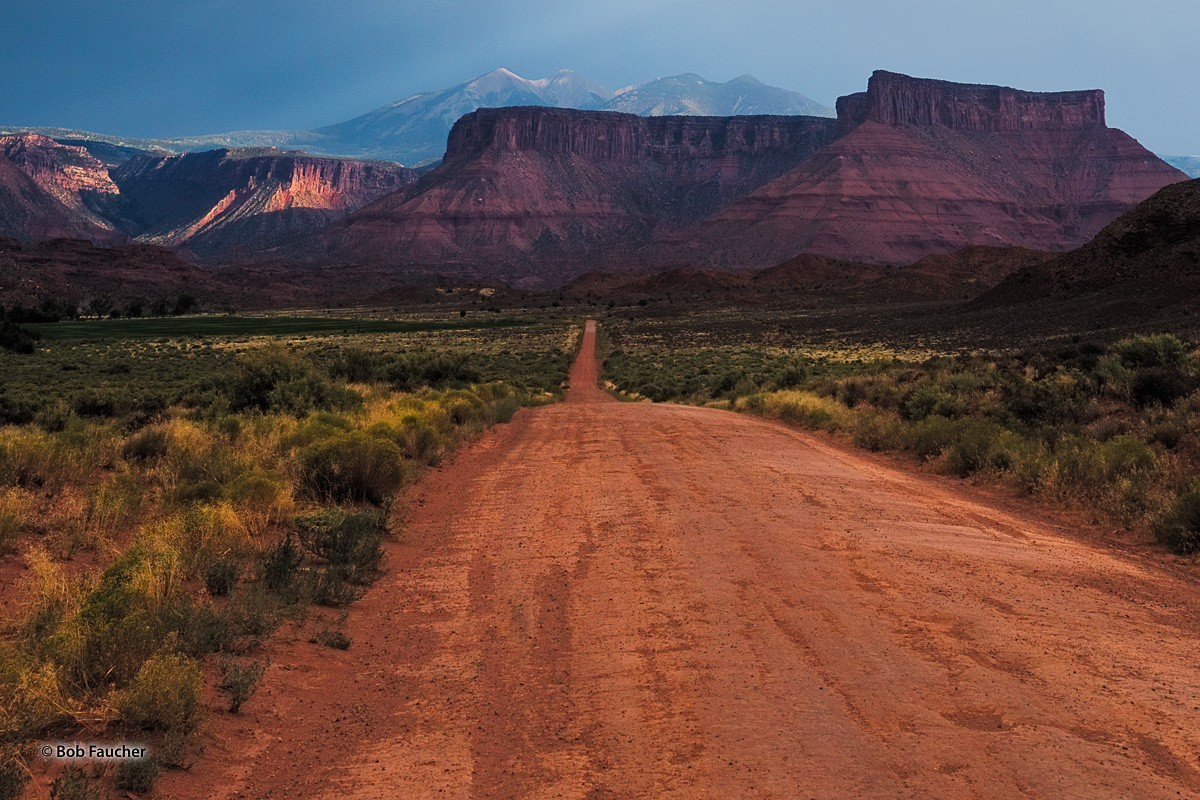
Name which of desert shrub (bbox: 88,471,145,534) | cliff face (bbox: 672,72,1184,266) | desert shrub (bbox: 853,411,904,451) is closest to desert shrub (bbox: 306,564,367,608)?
desert shrub (bbox: 88,471,145,534)

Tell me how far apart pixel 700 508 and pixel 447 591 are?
3.87 metres

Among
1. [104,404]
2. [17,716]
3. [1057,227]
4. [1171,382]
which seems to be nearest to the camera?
[17,716]

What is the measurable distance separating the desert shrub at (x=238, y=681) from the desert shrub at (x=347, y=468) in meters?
5.23

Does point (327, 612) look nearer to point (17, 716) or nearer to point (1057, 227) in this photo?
point (17, 716)

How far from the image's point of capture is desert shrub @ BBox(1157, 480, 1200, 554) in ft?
31.6

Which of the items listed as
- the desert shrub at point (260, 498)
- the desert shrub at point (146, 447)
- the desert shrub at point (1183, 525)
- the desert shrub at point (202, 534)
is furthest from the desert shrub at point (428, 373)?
the desert shrub at point (1183, 525)

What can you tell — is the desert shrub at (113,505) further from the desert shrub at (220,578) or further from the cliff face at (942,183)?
the cliff face at (942,183)

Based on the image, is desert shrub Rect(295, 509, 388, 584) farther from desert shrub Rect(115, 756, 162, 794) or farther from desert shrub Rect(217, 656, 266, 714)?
desert shrub Rect(115, 756, 162, 794)

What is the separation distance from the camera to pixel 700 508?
11078mm

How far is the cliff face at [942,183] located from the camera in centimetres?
16775

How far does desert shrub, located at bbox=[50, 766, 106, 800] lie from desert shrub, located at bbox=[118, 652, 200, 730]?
56 cm

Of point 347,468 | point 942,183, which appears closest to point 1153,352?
point 347,468

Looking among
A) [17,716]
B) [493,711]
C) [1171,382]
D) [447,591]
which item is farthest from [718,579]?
[1171,382]

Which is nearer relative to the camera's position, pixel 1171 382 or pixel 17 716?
pixel 17 716
